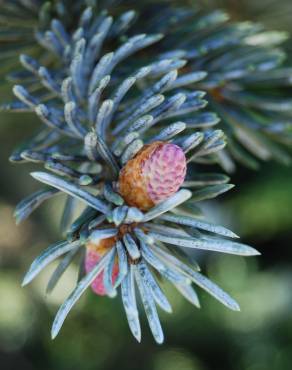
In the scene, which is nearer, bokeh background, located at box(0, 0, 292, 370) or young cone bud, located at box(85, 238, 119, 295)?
young cone bud, located at box(85, 238, 119, 295)

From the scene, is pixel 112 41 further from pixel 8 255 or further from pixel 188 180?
pixel 8 255

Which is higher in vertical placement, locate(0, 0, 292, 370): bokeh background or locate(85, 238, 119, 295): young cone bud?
locate(85, 238, 119, 295): young cone bud

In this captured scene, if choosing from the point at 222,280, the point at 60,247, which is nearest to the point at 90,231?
the point at 60,247

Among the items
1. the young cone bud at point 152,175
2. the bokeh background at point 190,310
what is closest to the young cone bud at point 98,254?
the young cone bud at point 152,175

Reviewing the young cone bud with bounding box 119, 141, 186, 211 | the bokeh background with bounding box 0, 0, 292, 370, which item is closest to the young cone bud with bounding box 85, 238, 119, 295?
the young cone bud with bounding box 119, 141, 186, 211

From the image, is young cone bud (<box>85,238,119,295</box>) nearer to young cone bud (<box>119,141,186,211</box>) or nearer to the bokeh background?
young cone bud (<box>119,141,186,211</box>)

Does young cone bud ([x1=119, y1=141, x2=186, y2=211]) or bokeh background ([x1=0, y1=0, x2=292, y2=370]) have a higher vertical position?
young cone bud ([x1=119, y1=141, x2=186, y2=211])

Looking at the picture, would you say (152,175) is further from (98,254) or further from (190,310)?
(190,310)

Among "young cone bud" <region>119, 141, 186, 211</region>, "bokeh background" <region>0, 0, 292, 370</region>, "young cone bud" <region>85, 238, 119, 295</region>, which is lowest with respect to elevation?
"bokeh background" <region>0, 0, 292, 370</region>
